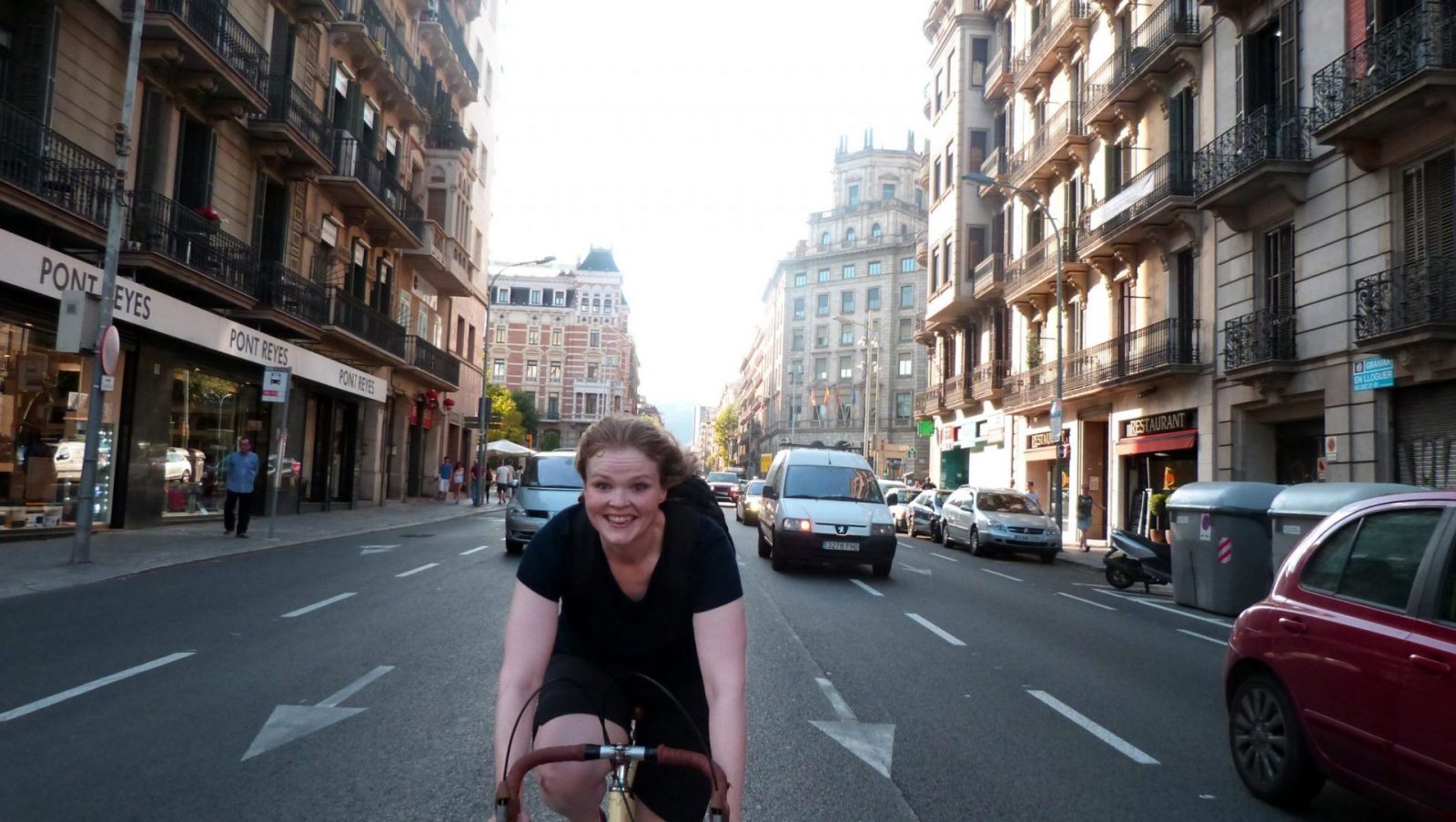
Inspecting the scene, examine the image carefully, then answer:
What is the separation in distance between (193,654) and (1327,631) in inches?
287

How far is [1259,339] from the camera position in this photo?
1973cm

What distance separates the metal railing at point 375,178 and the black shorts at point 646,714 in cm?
2572

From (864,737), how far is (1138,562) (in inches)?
442

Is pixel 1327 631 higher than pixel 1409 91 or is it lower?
lower

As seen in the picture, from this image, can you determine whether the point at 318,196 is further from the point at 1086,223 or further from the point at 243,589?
the point at 1086,223

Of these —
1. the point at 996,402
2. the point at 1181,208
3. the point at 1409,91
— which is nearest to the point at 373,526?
the point at 1181,208

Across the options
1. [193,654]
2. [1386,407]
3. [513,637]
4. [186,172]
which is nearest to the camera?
[513,637]

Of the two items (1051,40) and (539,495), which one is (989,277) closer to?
(1051,40)

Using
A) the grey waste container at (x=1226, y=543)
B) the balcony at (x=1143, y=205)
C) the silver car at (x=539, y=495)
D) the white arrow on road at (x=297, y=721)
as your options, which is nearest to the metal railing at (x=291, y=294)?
the silver car at (x=539, y=495)

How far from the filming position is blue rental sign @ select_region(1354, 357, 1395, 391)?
15.8 metres

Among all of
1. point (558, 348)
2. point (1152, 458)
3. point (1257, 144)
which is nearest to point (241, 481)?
point (1257, 144)

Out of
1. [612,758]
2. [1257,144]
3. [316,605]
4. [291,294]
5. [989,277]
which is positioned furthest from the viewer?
[989,277]

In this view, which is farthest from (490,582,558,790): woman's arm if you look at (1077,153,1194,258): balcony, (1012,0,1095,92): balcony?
(1012,0,1095,92): balcony

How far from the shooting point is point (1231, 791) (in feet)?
16.6
